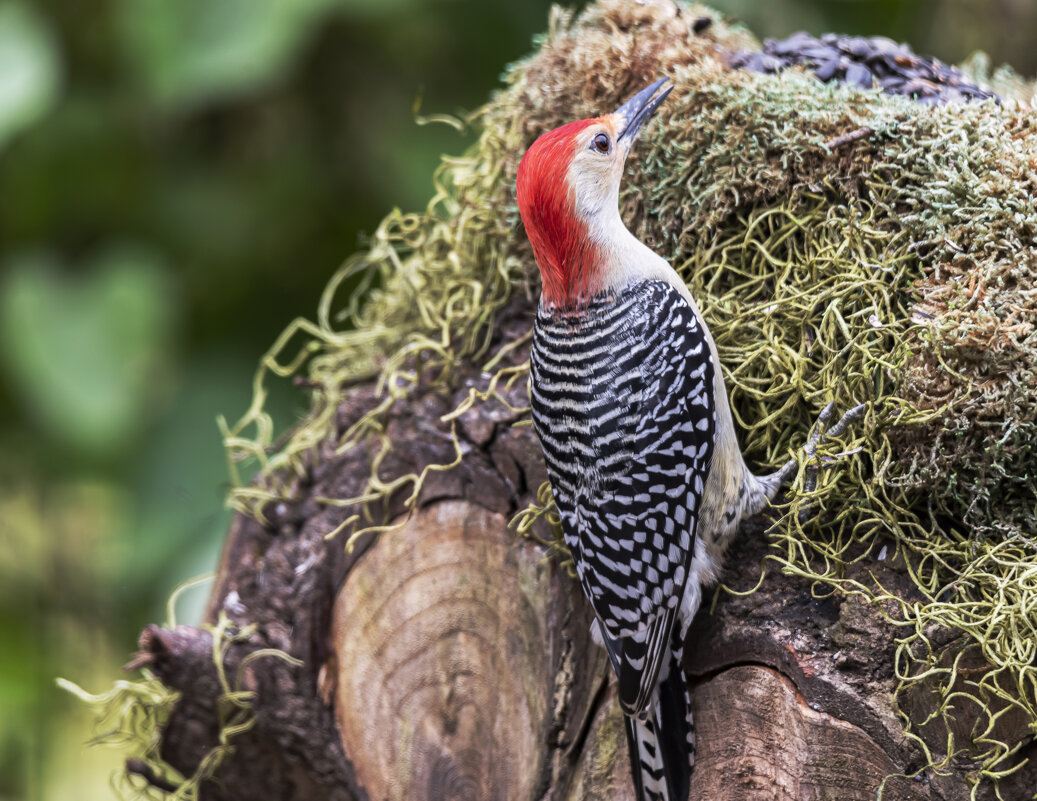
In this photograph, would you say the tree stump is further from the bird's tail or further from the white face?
the white face

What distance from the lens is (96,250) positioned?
3.89 m

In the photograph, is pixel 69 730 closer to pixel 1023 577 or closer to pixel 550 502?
pixel 550 502

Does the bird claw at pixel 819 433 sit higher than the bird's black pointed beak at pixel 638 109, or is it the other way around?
the bird's black pointed beak at pixel 638 109

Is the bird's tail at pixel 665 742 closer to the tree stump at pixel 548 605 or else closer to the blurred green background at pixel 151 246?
the tree stump at pixel 548 605

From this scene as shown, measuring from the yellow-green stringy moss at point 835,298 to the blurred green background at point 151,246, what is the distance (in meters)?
1.44

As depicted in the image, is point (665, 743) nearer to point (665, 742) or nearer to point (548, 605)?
point (665, 742)

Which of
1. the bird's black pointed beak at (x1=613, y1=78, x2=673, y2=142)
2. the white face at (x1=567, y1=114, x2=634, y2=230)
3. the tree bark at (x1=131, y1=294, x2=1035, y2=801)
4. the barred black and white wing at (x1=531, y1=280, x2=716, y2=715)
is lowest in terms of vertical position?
the tree bark at (x1=131, y1=294, x2=1035, y2=801)

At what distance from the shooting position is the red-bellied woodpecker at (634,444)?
5.29 feet

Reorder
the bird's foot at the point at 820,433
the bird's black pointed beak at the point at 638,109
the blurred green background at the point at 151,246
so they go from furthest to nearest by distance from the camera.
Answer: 1. the blurred green background at the point at 151,246
2. the bird's black pointed beak at the point at 638,109
3. the bird's foot at the point at 820,433

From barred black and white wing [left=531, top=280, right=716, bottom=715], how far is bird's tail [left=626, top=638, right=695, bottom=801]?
65 millimetres

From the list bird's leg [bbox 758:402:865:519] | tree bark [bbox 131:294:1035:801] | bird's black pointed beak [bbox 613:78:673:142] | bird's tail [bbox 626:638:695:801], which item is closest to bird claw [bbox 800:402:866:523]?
bird's leg [bbox 758:402:865:519]

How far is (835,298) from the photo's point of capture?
1691 millimetres

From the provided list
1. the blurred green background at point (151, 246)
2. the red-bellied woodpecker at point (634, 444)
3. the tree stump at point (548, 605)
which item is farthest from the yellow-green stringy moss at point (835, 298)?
the blurred green background at point (151, 246)

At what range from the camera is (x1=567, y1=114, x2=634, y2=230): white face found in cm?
170
